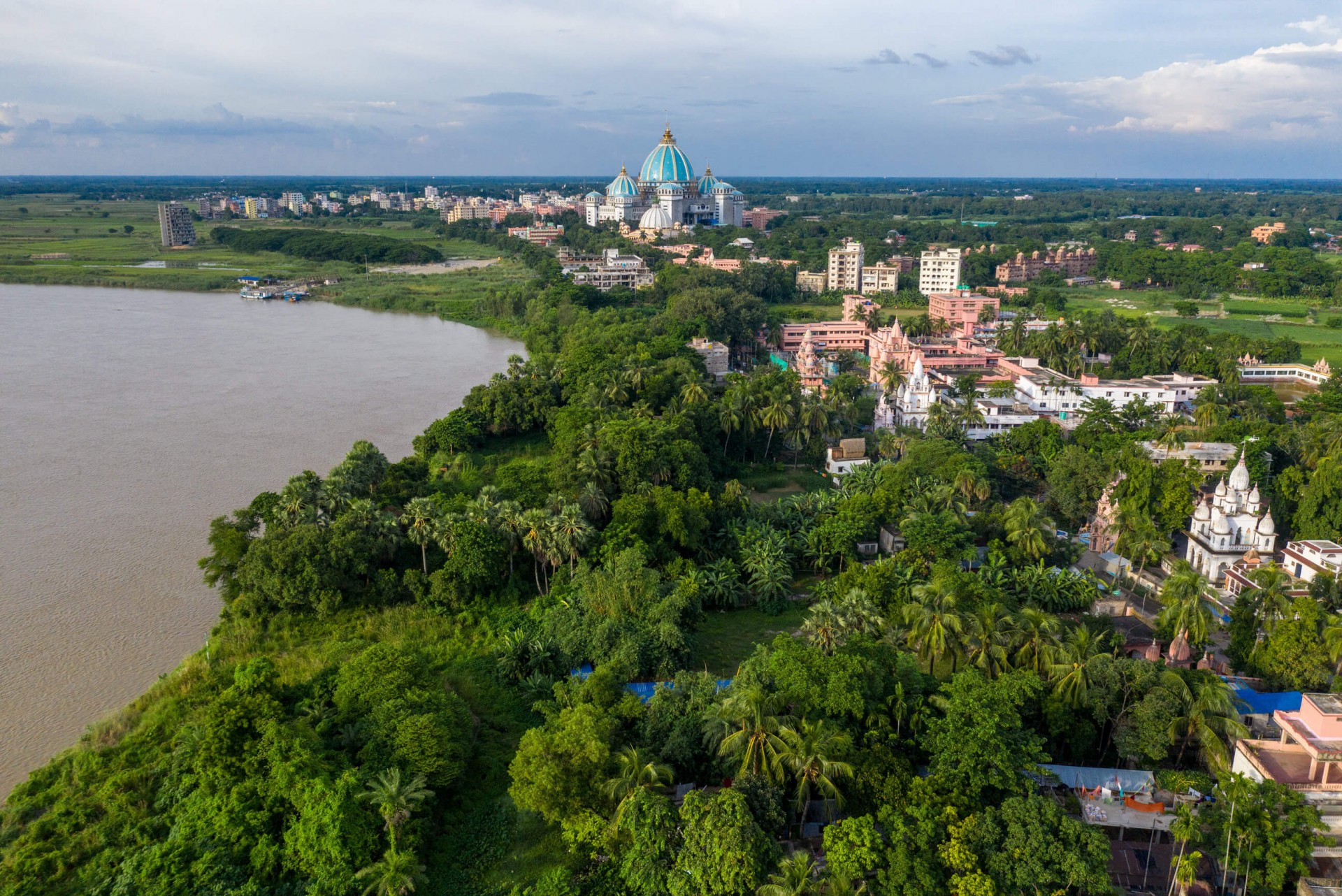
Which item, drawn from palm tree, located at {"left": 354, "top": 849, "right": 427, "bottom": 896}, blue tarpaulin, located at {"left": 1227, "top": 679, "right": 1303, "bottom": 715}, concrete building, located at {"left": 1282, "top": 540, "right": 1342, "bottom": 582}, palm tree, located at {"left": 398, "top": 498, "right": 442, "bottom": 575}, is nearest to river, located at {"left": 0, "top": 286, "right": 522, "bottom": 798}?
palm tree, located at {"left": 398, "top": 498, "right": 442, "bottom": 575}

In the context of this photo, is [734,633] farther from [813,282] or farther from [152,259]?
[152,259]

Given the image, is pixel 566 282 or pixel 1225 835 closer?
pixel 1225 835

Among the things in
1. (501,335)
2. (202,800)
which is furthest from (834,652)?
(501,335)

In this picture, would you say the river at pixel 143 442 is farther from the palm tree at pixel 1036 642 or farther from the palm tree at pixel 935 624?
the palm tree at pixel 1036 642

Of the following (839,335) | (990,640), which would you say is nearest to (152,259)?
(839,335)

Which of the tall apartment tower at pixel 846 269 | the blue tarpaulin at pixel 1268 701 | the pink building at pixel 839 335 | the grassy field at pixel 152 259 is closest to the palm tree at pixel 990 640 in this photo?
the blue tarpaulin at pixel 1268 701

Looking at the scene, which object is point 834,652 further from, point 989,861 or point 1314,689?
point 1314,689
